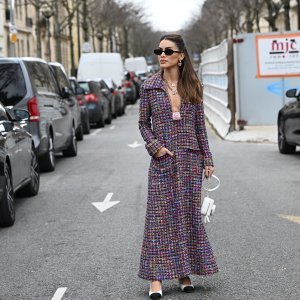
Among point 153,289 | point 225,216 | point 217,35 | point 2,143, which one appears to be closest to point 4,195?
point 2,143

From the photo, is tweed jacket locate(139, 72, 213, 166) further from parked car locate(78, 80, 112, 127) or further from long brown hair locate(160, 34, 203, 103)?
parked car locate(78, 80, 112, 127)

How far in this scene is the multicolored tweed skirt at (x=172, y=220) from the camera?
6.06 m

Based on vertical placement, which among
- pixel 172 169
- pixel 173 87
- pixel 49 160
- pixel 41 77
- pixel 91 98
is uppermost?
pixel 41 77

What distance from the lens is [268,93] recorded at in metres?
22.3

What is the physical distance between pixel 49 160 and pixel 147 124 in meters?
9.14

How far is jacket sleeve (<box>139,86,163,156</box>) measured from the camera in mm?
6020

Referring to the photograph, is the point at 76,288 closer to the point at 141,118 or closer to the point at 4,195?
the point at 141,118

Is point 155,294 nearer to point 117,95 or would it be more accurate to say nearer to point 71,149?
point 71,149

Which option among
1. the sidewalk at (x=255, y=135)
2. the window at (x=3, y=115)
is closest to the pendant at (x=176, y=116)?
the window at (x=3, y=115)

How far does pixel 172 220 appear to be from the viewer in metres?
6.09

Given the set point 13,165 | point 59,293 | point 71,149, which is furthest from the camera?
point 71,149

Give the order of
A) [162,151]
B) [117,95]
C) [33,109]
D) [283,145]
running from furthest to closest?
[117,95] → [283,145] → [33,109] → [162,151]

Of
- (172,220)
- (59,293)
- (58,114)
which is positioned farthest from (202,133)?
→ (58,114)

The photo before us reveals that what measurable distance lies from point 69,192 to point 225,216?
3.29 m
